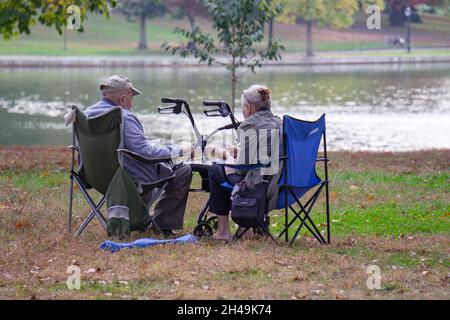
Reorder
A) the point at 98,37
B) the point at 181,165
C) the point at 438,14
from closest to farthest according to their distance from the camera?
the point at 181,165, the point at 98,37, the point at 438,14

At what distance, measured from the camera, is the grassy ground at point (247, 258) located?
20.5 ft

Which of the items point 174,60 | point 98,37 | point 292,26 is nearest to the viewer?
point 174,60

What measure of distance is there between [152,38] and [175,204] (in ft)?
Result: 201

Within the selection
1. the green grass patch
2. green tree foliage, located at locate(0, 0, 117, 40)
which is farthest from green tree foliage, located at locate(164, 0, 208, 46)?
the green grass patch

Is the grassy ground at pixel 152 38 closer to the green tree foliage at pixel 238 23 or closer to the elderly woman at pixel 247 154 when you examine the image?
the green tree foliage at pixel 238 23

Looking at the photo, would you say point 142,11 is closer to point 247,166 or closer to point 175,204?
point 175,204

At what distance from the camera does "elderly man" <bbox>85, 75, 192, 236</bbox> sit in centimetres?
801

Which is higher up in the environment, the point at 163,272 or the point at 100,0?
the point at 100,0

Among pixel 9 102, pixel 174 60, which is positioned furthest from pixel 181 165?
pixel 174 60

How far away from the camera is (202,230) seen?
842 cm

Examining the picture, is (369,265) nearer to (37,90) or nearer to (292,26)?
(37,90)

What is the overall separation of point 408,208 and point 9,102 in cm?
2412

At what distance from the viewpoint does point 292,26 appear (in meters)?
76.4

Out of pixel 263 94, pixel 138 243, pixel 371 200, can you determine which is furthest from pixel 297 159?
pixel 371 200
